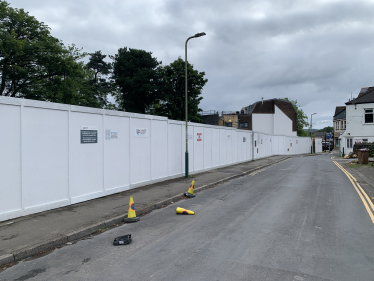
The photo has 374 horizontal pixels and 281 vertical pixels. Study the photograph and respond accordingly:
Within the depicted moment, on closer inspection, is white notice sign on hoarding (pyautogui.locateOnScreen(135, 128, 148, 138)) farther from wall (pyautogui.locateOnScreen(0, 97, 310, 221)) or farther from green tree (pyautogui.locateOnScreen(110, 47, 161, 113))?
green tree (pyautogui.locateOnScreen(110, 47, 161, 113))

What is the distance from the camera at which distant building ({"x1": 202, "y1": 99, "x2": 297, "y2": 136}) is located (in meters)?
60.2

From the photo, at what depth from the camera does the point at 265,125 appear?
60812 millimetres

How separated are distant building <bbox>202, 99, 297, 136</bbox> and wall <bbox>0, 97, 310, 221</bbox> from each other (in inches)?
1865

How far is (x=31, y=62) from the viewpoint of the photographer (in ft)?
97.6

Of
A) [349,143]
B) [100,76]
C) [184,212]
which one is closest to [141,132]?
[184,212]

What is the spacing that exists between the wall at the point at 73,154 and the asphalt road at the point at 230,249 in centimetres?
253

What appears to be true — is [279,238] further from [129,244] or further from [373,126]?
[373,126]

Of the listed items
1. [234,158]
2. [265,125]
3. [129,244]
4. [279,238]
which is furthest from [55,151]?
[265,125]

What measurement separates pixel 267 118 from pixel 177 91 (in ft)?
82.8

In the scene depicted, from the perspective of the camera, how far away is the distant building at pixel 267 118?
197 feet

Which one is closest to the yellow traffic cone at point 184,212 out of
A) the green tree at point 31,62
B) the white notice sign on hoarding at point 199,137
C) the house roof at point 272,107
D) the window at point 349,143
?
the white notice sign on hoarding at point 199,137

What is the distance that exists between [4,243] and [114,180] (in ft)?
15.8

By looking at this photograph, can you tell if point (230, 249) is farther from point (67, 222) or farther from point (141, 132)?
point (141, 132)

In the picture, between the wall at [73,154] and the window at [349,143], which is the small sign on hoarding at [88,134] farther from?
the window at [349,143]
